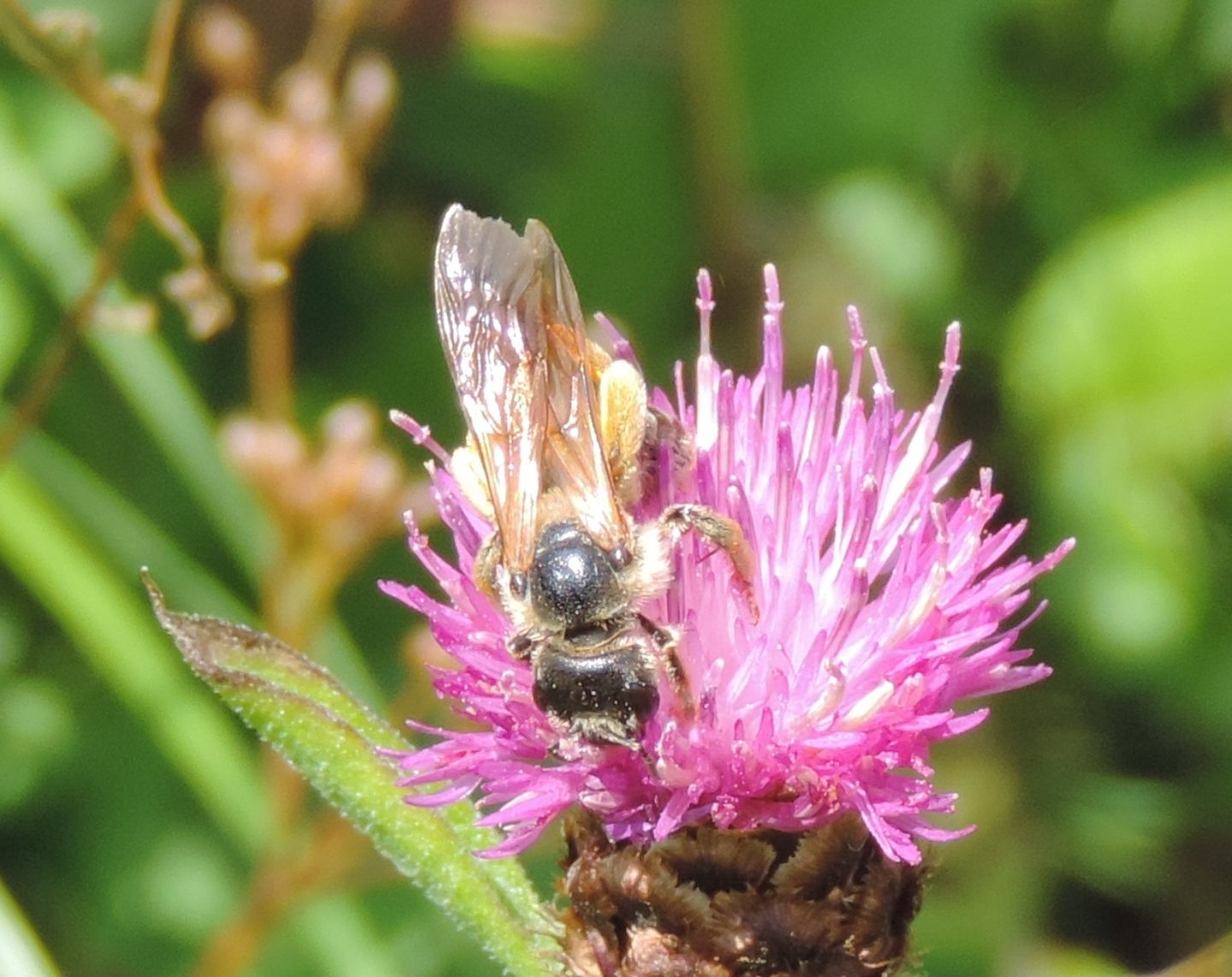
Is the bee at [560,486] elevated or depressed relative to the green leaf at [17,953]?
elevated

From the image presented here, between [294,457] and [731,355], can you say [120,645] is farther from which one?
[731,355]

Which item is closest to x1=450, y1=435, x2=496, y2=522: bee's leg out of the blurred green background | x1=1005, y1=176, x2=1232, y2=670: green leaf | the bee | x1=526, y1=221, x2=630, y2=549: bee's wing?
the bee

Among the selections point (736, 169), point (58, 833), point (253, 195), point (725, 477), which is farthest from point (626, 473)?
point (736, 169)

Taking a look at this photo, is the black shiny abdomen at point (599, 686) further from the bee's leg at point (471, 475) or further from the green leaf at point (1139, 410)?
the green leaf at point (1139, 410)

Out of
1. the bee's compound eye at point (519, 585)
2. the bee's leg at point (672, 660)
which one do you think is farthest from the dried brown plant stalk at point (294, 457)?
the bee's leg at point (672, 660)

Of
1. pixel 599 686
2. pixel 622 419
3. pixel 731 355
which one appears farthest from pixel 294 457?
pixel 731 355

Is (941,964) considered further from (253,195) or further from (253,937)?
(253,195)
